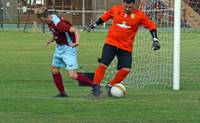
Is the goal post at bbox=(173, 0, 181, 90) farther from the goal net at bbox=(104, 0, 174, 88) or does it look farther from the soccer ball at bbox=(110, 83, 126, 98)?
the soccer ball at bbox=(110, 83, 126, 98)

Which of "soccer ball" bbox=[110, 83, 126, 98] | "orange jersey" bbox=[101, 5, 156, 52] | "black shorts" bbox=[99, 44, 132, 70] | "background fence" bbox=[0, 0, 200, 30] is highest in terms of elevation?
"orange jersey" bbox=[101, 5, 156, 52]

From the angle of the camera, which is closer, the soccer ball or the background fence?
the soccer ball

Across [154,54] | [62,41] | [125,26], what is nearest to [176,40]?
[125,26]

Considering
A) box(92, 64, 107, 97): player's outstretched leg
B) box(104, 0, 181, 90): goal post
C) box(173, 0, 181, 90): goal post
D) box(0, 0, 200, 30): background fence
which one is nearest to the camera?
box(92, 64, 107, 97): player's outstretched leg

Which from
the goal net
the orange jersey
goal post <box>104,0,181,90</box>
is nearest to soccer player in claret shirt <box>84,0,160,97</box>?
the orange jersey

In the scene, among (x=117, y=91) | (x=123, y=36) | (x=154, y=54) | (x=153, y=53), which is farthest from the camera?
(x=154, y=54)

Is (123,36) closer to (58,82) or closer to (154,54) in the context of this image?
(58,82)

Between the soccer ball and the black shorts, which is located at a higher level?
the black shorts

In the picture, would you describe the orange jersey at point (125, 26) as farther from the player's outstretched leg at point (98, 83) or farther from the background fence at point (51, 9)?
the background fence at point (51, 9)

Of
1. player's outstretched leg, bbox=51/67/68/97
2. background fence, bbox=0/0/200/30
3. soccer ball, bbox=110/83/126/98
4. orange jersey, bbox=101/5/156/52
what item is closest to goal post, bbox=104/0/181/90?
orange jersey, bbox=101/5/156/52

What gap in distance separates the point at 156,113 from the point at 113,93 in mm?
2399

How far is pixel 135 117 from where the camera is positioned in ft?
33.8

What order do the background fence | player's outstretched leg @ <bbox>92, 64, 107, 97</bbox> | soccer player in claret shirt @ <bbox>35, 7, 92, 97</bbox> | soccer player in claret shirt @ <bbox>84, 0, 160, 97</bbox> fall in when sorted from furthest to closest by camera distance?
the background fence → soccer player in claret shirt @ <bbox>84, 0, 160, 97</bbox> → player's outstretched leg @ <bbox>92, 64, 107, 97</bbox> → soccer player in claret shirt @ <bbox>35, 7, 92, 97</bbox>

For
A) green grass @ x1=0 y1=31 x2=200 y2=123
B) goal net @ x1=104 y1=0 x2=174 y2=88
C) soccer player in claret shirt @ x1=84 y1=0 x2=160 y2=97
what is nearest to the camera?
green grass @ x1=0 y1=31 x2=200 y2=123
